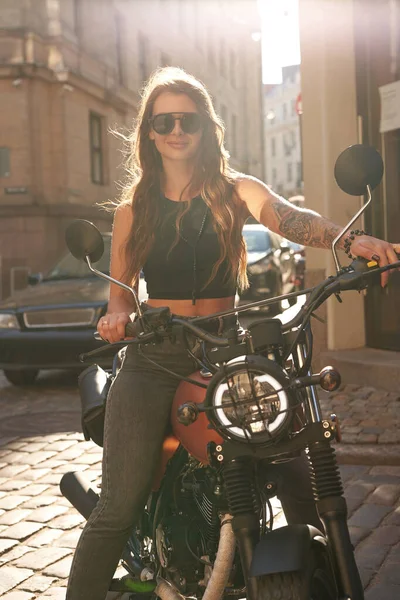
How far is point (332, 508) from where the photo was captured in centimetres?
238

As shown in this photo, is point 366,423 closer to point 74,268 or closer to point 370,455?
point 370,455

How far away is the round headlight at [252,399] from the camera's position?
2242 mm

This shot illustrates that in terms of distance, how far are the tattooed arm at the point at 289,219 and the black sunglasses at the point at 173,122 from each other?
254 millimetres

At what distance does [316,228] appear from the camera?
2.83 meters

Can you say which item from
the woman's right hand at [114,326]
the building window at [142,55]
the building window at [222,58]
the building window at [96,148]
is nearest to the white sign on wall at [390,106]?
the woman's right hand at [114,326]


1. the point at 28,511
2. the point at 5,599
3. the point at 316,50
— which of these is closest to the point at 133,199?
the point at 5,599

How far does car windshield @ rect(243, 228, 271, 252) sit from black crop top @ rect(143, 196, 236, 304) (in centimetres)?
1356

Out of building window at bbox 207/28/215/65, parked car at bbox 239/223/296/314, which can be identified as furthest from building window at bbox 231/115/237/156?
parked car at bbox 239/223/296/314

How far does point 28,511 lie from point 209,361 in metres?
2.98

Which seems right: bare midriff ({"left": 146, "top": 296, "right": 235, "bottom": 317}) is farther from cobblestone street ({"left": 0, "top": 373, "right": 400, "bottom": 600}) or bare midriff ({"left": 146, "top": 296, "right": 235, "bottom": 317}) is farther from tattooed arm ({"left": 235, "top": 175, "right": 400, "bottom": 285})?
cobblestone street ({"left": 0, "top": 373, "right": 400, "bottom": 600})

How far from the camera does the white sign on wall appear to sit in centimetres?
869

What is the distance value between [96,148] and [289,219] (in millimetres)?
26430

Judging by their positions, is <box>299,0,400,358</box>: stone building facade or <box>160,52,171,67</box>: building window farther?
<box>160,52,171,67</box>: building window

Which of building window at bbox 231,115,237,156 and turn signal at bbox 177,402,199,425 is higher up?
building window at bbox 231,115,237,156
